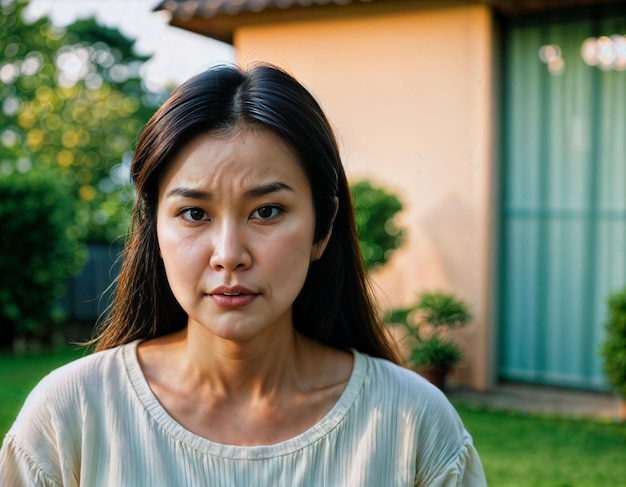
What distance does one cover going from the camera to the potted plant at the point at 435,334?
726cm

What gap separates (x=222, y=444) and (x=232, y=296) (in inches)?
13.8

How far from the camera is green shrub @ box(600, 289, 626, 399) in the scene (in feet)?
19.6

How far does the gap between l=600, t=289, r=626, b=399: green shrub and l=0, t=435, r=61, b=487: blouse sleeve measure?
16.4ft

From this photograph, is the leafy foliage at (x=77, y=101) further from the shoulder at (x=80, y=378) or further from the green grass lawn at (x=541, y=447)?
the shoulder at (x=80, y=378)

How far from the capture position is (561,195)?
7531 mm

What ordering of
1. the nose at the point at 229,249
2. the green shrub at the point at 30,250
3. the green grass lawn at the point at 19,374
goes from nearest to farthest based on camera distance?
the nose at the point at 229,249
the green grass lawn at the point at 19,374
the green shrub at the point at 30,250

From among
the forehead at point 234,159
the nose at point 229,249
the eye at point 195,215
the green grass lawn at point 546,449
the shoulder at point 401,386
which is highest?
the forehead at point 234,159

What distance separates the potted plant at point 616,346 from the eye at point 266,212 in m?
4.79

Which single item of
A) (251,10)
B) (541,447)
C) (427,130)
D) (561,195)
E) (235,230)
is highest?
(251,10)

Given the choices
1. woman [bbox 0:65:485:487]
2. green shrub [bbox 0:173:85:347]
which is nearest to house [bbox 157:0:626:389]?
green shrub [bbox 0:173:85:347]

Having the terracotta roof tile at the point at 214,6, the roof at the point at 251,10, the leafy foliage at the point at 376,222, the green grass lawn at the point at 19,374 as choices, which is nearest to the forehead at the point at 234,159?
the green grass lawn at the point at 19,374

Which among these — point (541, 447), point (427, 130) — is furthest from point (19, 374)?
point (541, 447)

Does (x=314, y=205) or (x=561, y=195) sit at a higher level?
(x=561, y=195)

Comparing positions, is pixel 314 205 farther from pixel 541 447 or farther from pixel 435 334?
pixel 435 334
